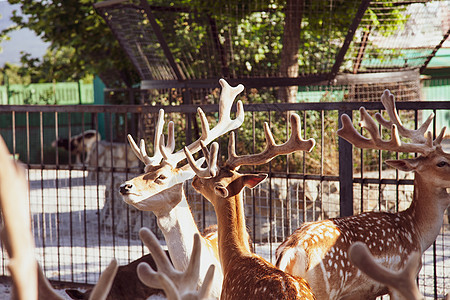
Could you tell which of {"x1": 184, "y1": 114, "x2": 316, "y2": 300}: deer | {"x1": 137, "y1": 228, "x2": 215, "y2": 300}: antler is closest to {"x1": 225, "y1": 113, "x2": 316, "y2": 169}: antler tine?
{"x1": 184, "y1": 114, "x2": 316, "y2": 300}: deer

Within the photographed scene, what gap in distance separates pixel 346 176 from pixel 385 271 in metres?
3.23

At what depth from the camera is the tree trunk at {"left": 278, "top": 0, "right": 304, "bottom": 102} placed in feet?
25.8

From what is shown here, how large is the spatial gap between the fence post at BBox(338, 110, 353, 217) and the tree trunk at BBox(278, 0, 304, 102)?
3.63m

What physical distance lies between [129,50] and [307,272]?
21.1 ft

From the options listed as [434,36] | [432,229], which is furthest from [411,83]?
[432,229]

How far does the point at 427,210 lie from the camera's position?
3885mm

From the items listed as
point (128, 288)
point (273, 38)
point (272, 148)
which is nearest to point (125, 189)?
point (272, 148)

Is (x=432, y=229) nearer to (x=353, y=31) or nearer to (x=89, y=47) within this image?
(x=353, y=31)

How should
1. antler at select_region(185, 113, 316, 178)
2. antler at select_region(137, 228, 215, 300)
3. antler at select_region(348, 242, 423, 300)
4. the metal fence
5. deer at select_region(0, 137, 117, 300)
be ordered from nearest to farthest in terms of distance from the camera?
1. deer at select_region(0, 137, 117, 300)
2. antler at select_region(348, 242, 423, 300)
3. antler at select_region(137, 228, 215, 300)
4. antler at select_region(185, 113, 316, 178)
5. the metal fence

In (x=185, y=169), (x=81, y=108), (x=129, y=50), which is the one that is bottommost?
(x=185, y=169)

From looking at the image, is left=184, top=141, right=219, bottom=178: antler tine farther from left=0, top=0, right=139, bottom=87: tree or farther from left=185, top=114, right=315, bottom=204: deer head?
left=0, top=0, right=139, bottom=87: tree

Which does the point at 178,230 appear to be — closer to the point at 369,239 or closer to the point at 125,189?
the point at 125,189

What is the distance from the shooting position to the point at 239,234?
3.21 m

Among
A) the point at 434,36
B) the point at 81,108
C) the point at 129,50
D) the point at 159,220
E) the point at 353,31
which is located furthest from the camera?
the point at 129,50
